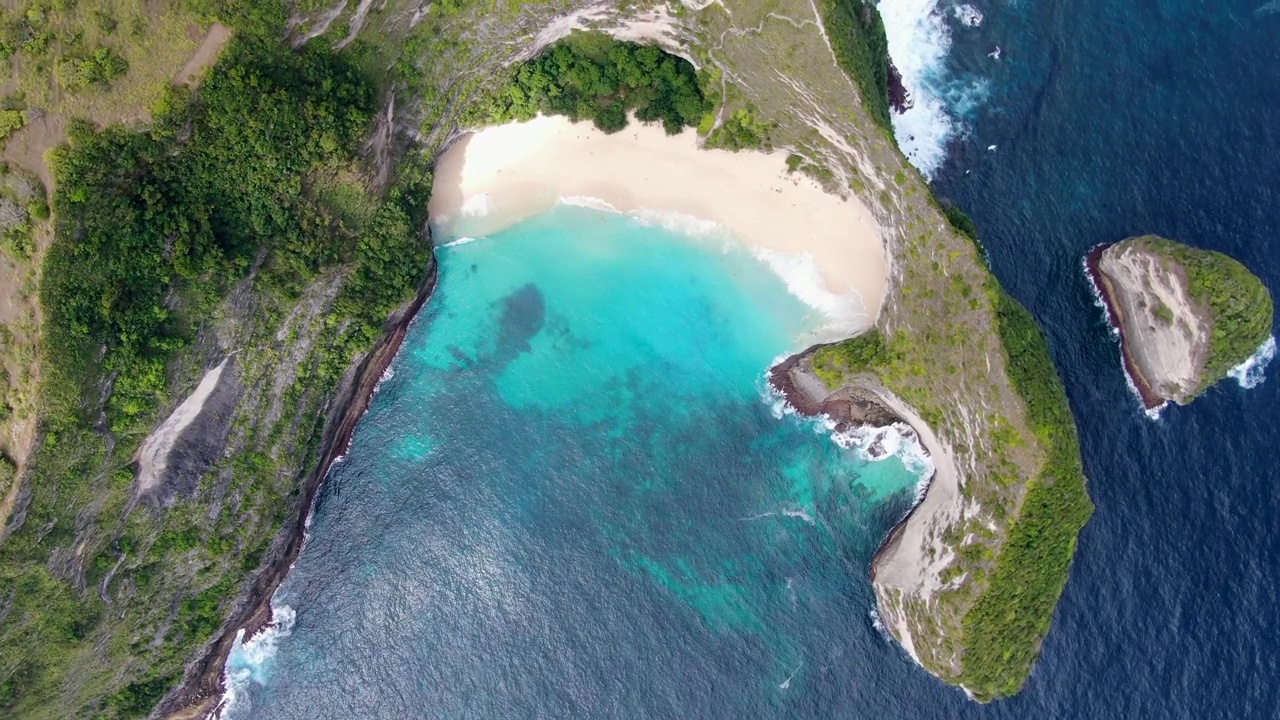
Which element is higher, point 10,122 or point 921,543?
point 10,122

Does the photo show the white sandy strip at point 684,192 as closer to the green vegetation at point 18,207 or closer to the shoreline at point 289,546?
the shoreline at point 289,546

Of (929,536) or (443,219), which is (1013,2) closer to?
(929,536)

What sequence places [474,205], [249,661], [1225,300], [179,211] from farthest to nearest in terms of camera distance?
[474,205] < [249,661] < [1225,300] < [179,211]

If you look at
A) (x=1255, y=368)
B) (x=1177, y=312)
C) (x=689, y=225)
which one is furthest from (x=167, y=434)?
(x=1255, y=368)

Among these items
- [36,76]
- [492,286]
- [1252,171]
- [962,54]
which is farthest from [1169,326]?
[36,76]

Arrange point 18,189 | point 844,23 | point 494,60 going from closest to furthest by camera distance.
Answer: point 18,189
point 844,23
point 494,60

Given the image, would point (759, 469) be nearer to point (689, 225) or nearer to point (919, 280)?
point (919, 280)

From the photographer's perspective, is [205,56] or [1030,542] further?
[1030,542]
